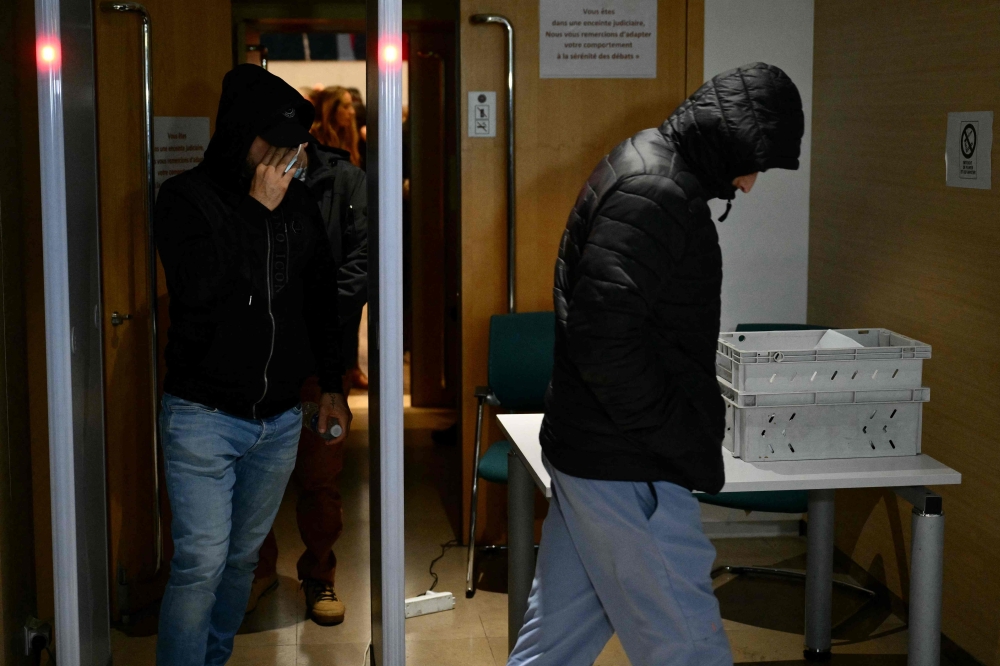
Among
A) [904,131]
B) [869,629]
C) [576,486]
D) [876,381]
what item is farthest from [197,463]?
[904,131]

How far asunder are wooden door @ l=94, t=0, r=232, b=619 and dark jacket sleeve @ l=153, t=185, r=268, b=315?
98 centimetres

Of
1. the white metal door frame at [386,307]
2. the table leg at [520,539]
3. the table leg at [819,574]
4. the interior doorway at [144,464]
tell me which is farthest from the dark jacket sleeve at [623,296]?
the interior doorway at [144,464]

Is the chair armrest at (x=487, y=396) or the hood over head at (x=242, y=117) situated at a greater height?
the hood over head at (x=242, y=117)

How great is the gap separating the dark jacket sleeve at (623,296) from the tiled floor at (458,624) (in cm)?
165

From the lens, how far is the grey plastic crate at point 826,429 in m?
2.81

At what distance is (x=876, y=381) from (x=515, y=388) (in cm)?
166

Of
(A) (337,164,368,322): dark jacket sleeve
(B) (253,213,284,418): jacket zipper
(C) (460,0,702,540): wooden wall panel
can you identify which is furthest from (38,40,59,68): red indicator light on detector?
(C) (460,0,702,540): wooden wall panel

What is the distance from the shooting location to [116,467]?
372cm

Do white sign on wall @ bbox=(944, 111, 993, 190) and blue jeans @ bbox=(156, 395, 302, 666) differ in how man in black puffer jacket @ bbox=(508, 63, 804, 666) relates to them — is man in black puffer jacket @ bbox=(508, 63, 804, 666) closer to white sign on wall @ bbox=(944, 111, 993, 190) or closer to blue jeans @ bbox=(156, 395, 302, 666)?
blue jeans @ bbox=(156, 395, 302, 666)

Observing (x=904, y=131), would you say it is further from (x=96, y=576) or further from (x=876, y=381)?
(x=96, y=576)

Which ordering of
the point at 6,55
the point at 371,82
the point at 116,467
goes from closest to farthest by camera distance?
the point at 371,82
the point at 6,55
the point at 116,467

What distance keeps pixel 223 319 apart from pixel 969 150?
224cm

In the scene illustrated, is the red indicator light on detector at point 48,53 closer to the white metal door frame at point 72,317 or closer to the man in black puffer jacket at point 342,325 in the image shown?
the white metal door frame at point 72,317

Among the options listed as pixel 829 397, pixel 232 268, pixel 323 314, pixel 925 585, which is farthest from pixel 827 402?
pixel 232 268
